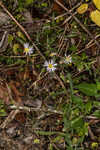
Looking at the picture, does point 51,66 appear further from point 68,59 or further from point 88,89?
point 88,89

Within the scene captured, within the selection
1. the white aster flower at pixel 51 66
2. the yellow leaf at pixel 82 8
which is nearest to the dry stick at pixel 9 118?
the white aster flower at pixel 51 66

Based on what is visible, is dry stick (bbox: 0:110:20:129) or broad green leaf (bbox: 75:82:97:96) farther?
dry stick (bbox: 0:110:20:129)

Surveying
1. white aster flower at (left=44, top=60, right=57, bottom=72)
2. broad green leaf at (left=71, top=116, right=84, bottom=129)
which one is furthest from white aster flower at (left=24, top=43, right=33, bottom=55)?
broad green leaf at (left=71, top=116, right=84, bottom=129)

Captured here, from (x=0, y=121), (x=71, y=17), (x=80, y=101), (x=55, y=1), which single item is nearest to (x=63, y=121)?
(x=80, y=101)

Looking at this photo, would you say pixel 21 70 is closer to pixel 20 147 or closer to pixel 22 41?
pixel 22 41

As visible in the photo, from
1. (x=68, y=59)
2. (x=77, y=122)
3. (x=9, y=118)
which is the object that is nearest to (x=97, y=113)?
(x=77, y=122)

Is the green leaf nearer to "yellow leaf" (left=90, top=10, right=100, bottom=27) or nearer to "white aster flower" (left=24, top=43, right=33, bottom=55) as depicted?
"white aster flower" (left=24, top=43, right=33, bottom=55)

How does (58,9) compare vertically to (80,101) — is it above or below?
above

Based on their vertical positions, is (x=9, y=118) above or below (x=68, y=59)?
below
